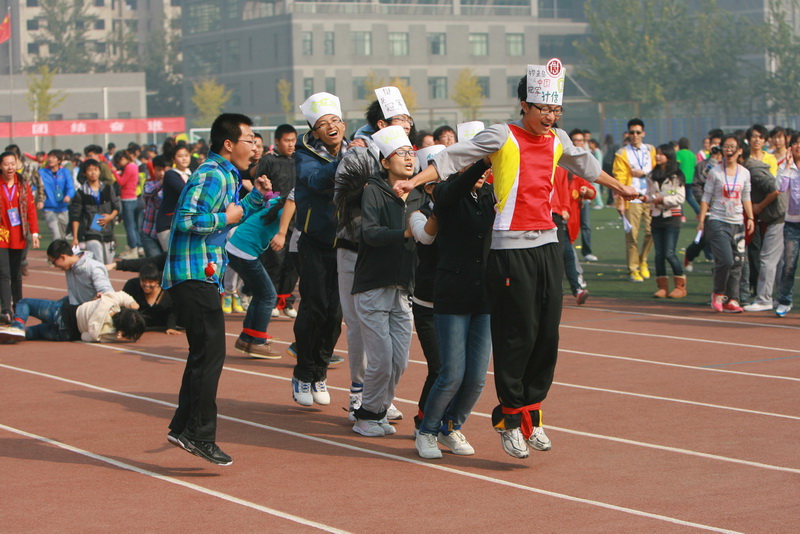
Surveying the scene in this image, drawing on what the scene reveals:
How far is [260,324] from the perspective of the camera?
11.1 m

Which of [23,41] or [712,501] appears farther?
[23,41]

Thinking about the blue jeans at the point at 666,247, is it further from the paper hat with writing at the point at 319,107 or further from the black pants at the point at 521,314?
the black pants at the point at 521,314

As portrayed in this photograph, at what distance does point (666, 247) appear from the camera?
50.7 ft

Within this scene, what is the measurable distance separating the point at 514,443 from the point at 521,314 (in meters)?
0.79

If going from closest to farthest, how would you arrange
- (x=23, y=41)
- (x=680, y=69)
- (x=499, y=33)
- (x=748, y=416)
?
(x=748, y=416) → (x=680, y=69) → (x=499, y=33) → (x=23, y=41)

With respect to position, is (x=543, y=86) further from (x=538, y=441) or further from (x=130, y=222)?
(x=130, y=222)

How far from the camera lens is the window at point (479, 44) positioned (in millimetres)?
99250

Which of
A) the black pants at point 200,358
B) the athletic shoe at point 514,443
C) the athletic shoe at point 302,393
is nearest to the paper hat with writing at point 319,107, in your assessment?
the athletic shoe at point 302,393

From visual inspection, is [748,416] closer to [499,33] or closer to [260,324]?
[260,324]

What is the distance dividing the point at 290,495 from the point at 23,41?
418 ft

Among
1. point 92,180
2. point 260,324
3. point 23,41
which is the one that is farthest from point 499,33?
point 260,324

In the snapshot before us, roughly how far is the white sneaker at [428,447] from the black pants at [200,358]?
1286 millimetres

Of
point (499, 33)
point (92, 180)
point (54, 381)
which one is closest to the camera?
point (54, 381)

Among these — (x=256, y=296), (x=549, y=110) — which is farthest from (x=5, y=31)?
(x=549, y=110)
